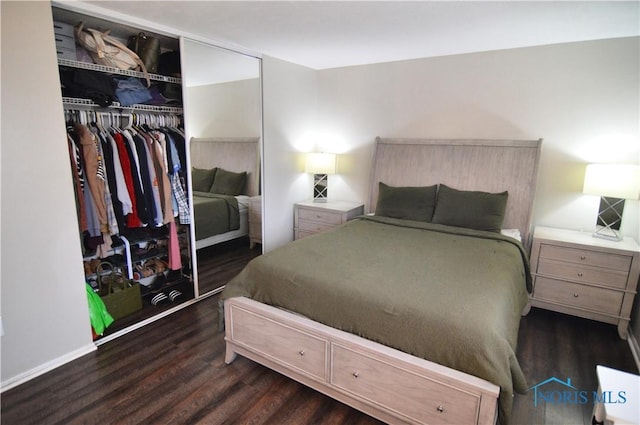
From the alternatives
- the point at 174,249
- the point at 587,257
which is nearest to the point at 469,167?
the point at 587,257

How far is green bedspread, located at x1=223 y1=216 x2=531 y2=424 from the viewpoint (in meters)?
1.48

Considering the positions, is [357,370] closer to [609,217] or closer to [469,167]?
[469,167]

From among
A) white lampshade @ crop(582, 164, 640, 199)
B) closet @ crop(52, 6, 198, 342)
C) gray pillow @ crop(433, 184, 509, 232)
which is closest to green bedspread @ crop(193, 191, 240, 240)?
closet @ crop(52, 6, 198, 342)

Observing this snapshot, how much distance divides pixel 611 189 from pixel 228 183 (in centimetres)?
305

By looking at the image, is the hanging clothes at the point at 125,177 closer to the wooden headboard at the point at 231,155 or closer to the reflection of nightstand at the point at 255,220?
the wooden headboard at the point at 231,155

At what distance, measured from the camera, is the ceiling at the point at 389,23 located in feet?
6.93

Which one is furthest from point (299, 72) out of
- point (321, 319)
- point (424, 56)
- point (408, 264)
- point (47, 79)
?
point (321, 319)

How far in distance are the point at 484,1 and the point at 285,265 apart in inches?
76.4

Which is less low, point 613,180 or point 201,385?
point 613,180

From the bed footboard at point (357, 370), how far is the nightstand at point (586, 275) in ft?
5.58

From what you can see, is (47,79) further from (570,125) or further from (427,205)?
(570,125)

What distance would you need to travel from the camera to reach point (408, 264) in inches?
82.7

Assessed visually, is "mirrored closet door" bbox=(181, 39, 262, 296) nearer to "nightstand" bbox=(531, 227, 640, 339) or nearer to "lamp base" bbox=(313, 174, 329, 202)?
"lamp base" bbox=(313, 174, 329, 202)

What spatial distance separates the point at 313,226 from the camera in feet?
12.7
